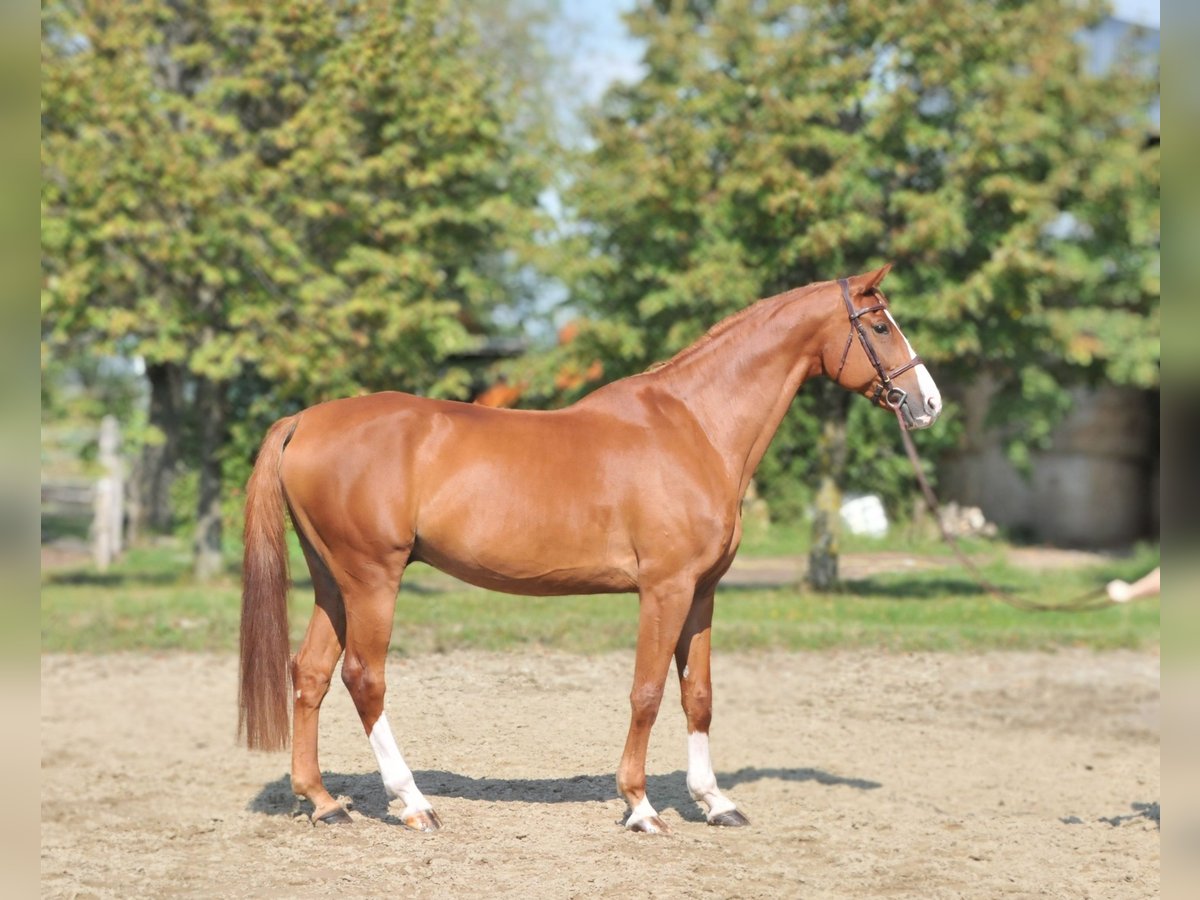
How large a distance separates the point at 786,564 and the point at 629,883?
1350 cm

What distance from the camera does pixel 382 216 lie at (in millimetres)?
14461

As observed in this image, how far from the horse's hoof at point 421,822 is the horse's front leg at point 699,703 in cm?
121

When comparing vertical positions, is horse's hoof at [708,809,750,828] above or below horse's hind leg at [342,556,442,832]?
below

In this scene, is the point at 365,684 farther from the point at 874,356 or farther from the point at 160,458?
the point at 160,458

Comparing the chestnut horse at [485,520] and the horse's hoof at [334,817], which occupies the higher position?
the chestnut horse at [485,520]

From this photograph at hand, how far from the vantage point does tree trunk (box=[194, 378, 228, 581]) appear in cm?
1484

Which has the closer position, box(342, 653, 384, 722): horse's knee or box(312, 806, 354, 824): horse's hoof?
box(342, 653, 384, 722): horse's knee

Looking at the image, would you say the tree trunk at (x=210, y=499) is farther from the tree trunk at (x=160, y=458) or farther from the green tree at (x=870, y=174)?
the green tree at (x=870, y=174)

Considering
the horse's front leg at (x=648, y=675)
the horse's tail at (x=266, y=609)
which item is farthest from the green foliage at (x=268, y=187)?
the horse's front leg at (x=648, y=675)

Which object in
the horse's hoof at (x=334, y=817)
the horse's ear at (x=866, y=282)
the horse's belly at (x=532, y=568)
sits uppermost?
the horse's ear at (x=866, y=282)

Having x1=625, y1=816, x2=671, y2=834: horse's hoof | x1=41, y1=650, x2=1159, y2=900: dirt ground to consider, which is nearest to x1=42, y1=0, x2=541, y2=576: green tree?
x1=41, y1=650, x2=1159, y2=900: dirt ground

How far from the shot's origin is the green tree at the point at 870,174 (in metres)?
13.2

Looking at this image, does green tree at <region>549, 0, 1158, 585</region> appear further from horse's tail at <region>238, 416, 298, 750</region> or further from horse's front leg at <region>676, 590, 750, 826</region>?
horse's tail at <region>238, 416, 298, 750</region>

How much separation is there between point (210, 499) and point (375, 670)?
33.2 ft
